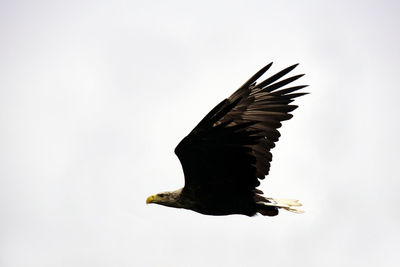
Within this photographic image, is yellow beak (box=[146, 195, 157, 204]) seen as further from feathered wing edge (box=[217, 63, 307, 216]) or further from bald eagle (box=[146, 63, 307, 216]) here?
feathered wing edge (box=[217, 63, 307, 216])

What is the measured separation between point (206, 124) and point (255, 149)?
216 cm

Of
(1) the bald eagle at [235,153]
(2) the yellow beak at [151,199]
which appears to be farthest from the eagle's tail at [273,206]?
(2) the yellow beak at [151,199]

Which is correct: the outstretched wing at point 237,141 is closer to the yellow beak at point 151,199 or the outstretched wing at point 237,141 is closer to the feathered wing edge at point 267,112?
the feathered wing edge at point 267,112

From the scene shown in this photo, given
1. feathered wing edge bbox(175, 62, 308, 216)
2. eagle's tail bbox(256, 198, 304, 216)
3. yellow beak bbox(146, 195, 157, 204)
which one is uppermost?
feathered wing edge bbox(175, 62, 308, 216)

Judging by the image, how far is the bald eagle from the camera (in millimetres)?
8508

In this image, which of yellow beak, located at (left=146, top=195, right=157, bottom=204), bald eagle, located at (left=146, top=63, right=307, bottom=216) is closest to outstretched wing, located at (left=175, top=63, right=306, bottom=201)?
bald eagle, located at (left=146, top=63, right=307, bottom=216)

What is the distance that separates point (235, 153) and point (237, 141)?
262 mm

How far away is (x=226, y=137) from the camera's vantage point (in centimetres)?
854

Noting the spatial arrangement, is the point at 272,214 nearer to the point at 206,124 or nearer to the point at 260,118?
the point at 260,118

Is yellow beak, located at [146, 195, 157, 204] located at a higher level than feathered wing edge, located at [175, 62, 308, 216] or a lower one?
lower

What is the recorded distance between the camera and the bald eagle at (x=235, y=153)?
335 inches

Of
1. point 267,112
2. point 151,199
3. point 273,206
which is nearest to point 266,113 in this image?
point 267,112

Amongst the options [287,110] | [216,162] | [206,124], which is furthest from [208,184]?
[287,110]

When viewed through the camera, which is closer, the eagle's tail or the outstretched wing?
the outstretched wing
